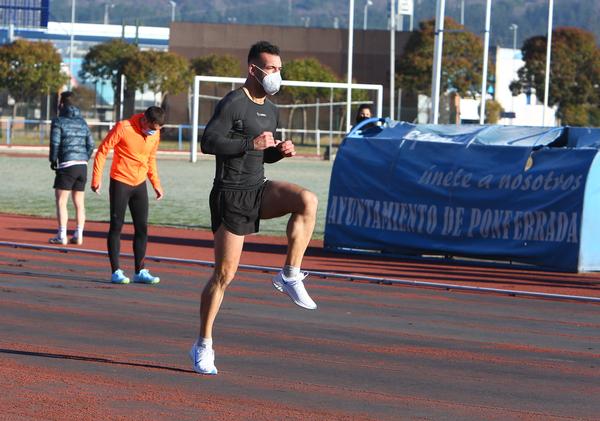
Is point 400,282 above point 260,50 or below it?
below

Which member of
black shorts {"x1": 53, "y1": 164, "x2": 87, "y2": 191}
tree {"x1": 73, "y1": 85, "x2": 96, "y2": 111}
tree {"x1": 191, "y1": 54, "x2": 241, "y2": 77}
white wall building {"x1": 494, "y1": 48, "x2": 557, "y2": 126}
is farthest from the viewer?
white wall building {"x1": 494, "y1": 48, "x2": 557, "y2": 126}

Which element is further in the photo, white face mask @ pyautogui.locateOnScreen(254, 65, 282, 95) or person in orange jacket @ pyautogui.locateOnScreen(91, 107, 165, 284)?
person in orange jacket @ pyautogui.locateOnScreen(91, 107, 165, 284)

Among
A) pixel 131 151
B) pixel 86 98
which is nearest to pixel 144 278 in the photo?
pixel 131 151

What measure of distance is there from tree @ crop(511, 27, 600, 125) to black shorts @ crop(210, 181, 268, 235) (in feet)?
237

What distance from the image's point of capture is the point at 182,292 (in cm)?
1314

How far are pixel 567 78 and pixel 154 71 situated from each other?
24679 mm

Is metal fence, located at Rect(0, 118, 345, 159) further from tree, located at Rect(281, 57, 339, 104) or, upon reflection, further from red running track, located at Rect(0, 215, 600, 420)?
red running track, located at Rect(0, 215, 600, 420)

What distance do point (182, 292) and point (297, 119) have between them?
2743 inches

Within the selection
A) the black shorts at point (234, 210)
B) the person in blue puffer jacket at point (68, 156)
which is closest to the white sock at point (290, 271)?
the black shorts at point (234, 210)

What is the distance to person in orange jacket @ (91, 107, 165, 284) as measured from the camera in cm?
1352

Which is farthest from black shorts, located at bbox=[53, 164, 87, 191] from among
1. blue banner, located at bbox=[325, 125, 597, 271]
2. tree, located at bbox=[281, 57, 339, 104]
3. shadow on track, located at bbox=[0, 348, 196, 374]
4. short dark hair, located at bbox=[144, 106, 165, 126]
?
tree, located at bbox=[281, 57, 339, 104]

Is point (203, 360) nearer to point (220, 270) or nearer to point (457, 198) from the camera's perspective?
point (220, 270)

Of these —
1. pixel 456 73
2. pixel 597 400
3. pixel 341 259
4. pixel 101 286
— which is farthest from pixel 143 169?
pixel 456 73

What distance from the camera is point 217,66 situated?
81.8 m
